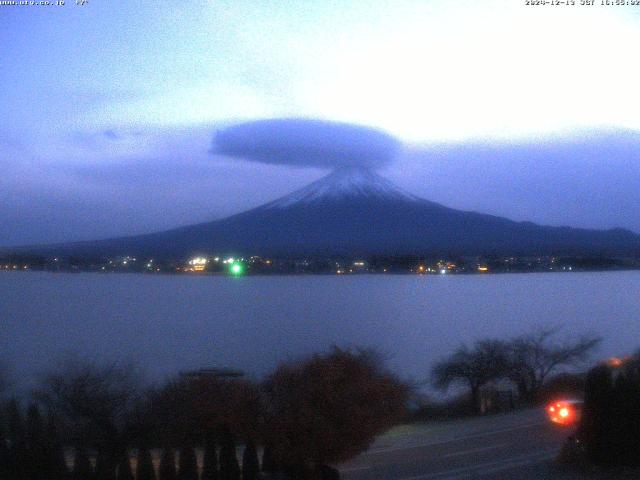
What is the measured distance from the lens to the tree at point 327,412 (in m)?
7.53

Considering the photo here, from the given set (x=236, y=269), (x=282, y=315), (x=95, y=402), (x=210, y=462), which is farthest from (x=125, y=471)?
(x=236, y=269)

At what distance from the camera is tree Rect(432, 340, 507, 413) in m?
18.4

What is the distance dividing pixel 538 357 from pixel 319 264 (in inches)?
994

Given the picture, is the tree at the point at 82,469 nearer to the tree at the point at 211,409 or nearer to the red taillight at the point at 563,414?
the tree at the point at 211,409

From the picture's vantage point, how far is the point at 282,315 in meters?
32.9

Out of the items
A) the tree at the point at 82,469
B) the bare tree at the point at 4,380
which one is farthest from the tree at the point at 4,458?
the bare tree at the point at 4,380

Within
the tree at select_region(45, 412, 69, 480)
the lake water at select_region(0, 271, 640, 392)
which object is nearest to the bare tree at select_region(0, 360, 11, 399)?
the lake water at select_region(0, 271, 640, 392)

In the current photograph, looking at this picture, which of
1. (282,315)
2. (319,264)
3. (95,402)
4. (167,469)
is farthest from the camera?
(319,264)

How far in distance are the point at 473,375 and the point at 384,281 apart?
96.4ft

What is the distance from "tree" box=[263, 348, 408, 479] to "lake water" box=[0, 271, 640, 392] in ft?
19.3

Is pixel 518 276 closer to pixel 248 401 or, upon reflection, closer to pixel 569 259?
pixel 569 259

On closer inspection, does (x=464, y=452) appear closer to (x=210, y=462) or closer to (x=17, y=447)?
(x=210, y=462)

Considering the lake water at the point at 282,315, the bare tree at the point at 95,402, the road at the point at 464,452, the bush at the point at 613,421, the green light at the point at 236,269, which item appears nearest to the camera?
the bush at the point at 613,421

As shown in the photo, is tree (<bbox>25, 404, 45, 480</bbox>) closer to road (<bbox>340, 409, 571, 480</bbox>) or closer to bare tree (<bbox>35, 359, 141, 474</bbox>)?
bare tree (<bbox>35, 359, 141, 474</bbox>)
